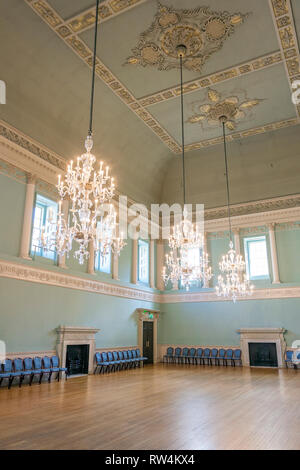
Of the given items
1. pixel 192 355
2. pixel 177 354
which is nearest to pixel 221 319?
pixel 192 355

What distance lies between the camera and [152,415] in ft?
19.9

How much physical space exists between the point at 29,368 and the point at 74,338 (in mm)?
2122

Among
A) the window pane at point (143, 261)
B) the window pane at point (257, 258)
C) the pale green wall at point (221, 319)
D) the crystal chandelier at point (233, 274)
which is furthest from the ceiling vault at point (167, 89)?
the pale green wall at point (221, 319)

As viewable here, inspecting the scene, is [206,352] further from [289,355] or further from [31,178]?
[31,178]

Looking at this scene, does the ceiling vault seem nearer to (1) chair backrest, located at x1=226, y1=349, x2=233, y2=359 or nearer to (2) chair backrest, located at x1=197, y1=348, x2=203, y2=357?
→ (1) chair backrest, located at x1=226, y1=349, x2=233, y2=359

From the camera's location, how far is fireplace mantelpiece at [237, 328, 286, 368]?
14.1m

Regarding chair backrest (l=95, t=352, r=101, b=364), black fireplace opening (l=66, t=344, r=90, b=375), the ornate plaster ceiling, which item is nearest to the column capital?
the ornate plaster ceiling

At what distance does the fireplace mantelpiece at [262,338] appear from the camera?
14055 millimetres

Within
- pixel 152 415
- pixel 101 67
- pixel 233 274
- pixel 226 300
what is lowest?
pixel 152 415

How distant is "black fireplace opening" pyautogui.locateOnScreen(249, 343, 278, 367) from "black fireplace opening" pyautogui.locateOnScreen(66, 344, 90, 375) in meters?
7.05

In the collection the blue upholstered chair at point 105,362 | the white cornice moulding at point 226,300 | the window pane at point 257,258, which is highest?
the window pane at point 257,258

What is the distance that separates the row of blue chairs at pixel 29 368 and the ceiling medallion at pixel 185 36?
918cm

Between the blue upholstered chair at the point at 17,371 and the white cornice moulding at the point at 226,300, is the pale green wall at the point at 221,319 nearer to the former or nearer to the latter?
the white cornice moulding at the point at 226,300

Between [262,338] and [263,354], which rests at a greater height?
[262,338]
